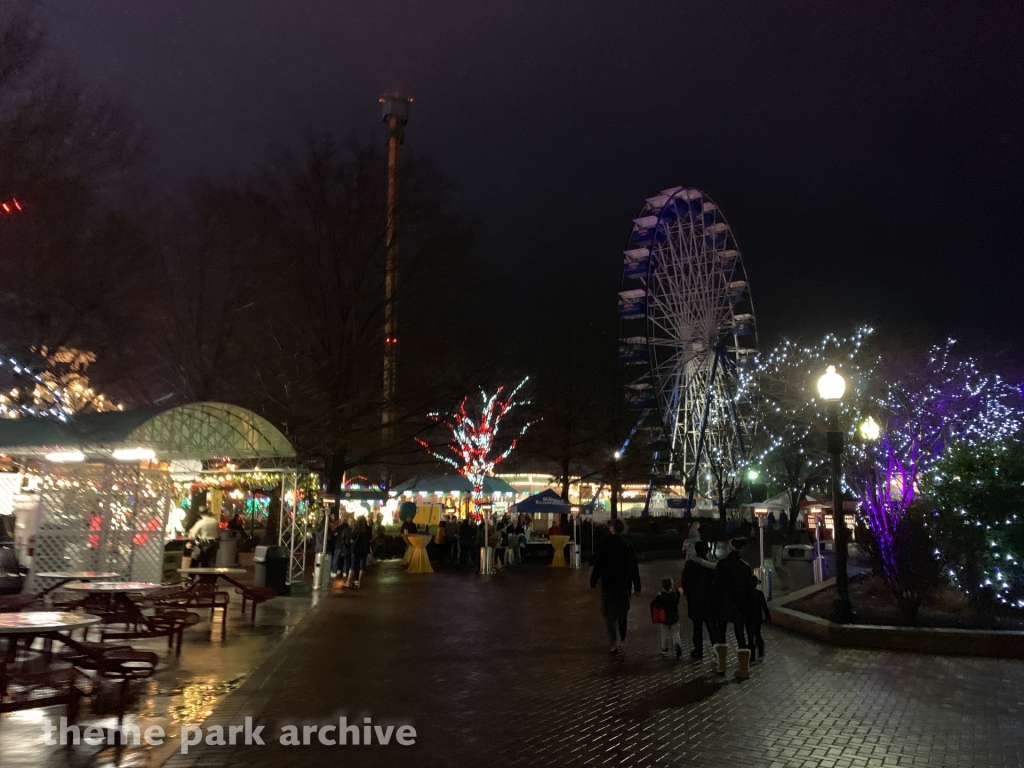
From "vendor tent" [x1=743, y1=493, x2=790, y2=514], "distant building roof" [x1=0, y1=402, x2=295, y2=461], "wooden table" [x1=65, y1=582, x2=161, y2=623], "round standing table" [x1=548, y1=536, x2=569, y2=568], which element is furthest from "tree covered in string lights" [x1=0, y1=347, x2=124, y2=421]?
"vendor tent" [x1=743, y1=493, x2=790, y2=514]

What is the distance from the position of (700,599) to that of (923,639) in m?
3.40

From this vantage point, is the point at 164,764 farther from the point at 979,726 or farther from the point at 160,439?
the point at 160,439

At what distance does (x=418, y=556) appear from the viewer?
23.6 metres

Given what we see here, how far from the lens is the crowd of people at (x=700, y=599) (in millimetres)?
9141

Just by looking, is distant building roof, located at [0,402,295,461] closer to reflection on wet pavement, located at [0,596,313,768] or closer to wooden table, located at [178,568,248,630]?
wooden table, located at [178,568,248,630]

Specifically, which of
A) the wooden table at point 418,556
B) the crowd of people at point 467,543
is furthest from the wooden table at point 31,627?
the crowd of people at point 467,543

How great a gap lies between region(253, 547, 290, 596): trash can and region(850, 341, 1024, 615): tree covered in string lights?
36.4 feet

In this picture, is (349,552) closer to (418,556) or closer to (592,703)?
(418,556)

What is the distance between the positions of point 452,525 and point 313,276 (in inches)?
412

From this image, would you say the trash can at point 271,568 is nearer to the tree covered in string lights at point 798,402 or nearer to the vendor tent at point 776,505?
the tree covered in string lights at point 798,402

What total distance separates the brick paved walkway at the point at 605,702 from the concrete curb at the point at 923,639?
1.01 feet

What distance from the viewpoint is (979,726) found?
7055 mm

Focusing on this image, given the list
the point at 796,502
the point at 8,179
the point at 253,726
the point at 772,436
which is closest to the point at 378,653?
the point at 253,726

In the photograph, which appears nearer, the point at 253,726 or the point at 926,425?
the point at 253,726
